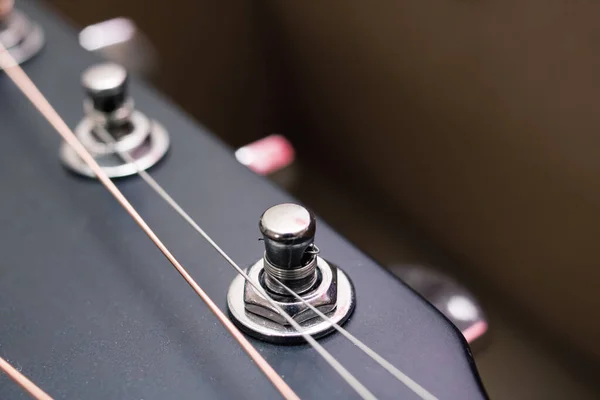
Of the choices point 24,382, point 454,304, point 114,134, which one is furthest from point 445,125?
point 24,382

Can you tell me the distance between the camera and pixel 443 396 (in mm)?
358

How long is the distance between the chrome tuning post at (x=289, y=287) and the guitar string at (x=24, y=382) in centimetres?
12

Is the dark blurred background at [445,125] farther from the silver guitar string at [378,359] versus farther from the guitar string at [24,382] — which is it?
the guitar string at [24,382]

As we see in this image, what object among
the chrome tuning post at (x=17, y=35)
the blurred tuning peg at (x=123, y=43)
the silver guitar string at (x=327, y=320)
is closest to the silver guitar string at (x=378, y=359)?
the silver guitar string at (x=327, y=320)

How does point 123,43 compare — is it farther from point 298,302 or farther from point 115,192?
point 298,302

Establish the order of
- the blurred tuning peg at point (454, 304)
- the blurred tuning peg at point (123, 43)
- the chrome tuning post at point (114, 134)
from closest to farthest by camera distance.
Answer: the chrome tuning post at point (114, 134), the blurred tuning peg at point (454, 304), the blurred tuning peg at point (123, 43)

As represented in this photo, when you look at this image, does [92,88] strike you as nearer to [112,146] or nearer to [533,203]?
[112,146]

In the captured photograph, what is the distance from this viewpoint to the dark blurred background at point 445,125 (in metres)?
0.78

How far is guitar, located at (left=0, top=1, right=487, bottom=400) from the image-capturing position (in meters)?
0.38

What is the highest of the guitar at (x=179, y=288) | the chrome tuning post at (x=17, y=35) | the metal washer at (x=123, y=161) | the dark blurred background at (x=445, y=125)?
the chrome tuning post at (x=17, y=35)

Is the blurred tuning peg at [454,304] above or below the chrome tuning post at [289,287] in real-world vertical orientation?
below

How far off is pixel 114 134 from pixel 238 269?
8.3 inches

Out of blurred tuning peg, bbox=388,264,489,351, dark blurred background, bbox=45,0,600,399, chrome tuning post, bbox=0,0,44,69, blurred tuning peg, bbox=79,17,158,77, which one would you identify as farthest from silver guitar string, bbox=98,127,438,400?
blurred tuning peg, bbox=79,17,158,77

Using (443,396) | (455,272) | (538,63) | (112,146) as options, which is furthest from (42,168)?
(455,272)
